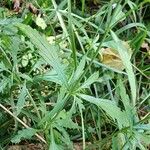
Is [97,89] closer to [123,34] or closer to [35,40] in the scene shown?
[123,34]

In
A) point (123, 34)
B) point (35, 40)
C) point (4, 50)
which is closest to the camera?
point (35, 40)

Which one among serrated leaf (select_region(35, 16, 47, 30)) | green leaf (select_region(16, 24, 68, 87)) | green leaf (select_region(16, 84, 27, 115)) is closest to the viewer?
green leaf (select_region(16, 24, 68, 87))

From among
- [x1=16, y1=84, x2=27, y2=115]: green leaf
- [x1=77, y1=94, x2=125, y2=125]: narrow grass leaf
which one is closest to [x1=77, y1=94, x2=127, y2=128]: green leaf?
[x1=77, y1=94, x2=125, y2=125]: narrow grass leaf

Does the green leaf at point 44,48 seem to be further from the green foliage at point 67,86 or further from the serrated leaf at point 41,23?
the serrated leaf at point 41,23

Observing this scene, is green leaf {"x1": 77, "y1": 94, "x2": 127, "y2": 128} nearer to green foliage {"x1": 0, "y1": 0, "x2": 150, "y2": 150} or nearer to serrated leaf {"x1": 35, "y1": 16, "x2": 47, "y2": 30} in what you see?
green foliage {"x1": 0, "y1": 0, "x2": 150, "y2": 150}

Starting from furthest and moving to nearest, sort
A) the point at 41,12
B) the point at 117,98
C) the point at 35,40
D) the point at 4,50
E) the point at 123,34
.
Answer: the point at 123,34 → the point at 41,12 → the point at 117,98 → the point at 4,50 → the point at 35,40

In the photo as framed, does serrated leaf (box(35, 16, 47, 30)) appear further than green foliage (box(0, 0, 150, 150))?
Yes

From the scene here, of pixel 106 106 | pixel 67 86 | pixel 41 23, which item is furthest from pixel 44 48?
pixel 41 23

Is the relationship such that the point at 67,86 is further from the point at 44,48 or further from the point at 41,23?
the point at 41,23

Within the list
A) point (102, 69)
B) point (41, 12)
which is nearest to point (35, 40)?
point (102, 69)
